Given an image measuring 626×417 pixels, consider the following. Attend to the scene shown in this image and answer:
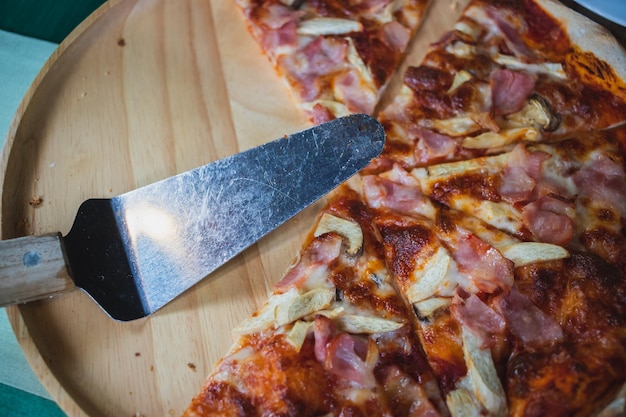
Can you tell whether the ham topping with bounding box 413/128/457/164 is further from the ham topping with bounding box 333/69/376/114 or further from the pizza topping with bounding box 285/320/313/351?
the pizza topping with bounding box 285/320/313/351

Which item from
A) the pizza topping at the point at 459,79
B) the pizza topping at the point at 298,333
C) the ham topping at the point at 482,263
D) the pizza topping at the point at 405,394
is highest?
the pizza topping at the point at 459,79

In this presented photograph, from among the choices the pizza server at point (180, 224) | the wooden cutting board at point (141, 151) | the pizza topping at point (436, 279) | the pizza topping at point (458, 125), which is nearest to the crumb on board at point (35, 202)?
the wooden cutting board at point (141, 151)

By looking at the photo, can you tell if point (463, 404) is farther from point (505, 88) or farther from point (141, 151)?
point (141, 151)

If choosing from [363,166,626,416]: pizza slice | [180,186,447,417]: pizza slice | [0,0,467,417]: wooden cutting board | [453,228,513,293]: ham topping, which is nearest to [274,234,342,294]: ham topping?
[180,186,447,417]: pizza slice

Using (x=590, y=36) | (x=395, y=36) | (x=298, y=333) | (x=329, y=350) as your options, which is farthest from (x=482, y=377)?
(x=590, y=36)

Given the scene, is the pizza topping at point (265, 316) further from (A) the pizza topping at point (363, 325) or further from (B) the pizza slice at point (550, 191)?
(B) the pizza slice at point (550, 191)

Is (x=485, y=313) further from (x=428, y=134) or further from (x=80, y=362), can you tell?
(x=80, y=362)
